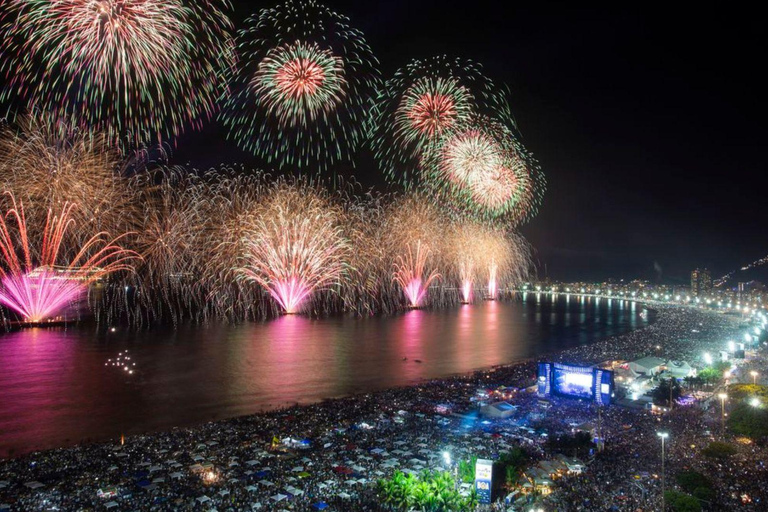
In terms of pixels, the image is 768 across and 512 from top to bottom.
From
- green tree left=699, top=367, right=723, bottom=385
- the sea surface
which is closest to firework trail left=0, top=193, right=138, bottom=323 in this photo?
the sea surface

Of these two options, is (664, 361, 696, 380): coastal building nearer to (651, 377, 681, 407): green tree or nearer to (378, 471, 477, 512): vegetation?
(651, 377, 681, 407): green tree

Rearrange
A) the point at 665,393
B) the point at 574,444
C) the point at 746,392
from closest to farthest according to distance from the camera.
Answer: the point at 574,444
the point at 746,392
the point at 665,393

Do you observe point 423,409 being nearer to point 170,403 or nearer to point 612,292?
point 170,403

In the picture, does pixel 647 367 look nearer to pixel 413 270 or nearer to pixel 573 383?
pixel 573 383

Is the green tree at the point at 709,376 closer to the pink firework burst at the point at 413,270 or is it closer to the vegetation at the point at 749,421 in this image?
the vegetation at the point at 749,421

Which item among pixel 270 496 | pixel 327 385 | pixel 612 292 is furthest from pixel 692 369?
pixel 612 292

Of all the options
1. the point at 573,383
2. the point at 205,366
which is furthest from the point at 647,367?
the point at 205,366

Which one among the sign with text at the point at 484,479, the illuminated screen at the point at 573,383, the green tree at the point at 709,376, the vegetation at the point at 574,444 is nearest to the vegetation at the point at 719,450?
the vegetation at the point at 574,444
